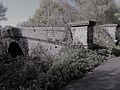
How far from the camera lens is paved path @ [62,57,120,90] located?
389 centimetres

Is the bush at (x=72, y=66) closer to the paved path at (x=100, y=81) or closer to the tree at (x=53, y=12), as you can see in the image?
the paved path at (x=100, y=81)

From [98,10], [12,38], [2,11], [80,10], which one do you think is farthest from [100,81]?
[2,11]

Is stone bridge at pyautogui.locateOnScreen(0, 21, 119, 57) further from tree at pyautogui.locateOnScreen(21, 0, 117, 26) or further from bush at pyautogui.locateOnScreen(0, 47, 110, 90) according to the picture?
tree at pyautogui.locateOnScreen(21, 0, 117, 26)

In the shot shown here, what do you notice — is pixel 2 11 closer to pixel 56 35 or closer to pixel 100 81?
pixel 56 35

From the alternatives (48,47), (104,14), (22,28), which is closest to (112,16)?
(104,14)

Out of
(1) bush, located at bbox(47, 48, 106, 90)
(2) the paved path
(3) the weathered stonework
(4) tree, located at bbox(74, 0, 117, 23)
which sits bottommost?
(2) the paved path

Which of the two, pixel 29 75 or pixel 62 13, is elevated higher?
pixel 62 13

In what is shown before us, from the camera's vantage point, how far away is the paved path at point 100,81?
389 centimetres

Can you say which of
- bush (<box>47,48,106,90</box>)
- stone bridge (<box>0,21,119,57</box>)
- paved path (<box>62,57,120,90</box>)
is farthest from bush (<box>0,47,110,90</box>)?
stone bridge (<box>0,21,119,57</box>)

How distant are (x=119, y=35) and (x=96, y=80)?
7.64m

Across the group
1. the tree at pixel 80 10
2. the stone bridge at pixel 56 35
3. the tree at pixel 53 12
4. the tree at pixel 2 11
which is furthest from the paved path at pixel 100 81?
the tree at pixel 2 11

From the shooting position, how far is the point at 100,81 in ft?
13.9

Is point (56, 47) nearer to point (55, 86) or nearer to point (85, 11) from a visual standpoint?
point (55, 86)

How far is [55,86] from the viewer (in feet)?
13.6
